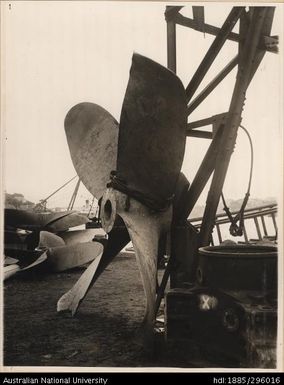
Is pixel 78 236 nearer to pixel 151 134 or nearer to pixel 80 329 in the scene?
pixel 80 329

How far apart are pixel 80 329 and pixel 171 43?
9.82 ft

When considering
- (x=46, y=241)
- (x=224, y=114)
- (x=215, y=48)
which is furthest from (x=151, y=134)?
(x=46, y=241)

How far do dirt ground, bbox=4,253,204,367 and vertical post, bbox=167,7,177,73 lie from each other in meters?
2.64

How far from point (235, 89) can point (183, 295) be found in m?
1.74

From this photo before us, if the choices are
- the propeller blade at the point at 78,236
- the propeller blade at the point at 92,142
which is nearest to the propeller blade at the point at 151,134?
the propeller blade at the point at 92,142

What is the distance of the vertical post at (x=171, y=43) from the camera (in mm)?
3809

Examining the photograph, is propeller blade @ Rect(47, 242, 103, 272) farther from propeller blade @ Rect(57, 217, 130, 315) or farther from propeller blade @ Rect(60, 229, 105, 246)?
propeller blade @ Rect(57, 217, 130, 315)

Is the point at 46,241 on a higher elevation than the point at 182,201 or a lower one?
lower

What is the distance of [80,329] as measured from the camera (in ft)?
11.4

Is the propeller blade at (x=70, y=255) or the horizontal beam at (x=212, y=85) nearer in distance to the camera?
the horizontal beam at (x=212, y=85)

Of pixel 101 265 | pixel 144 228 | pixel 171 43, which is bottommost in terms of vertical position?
pixel 101 265

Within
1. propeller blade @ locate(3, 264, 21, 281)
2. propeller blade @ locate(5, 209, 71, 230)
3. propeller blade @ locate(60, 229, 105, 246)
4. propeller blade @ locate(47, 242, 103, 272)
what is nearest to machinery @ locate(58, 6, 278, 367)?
propeller blade @ locate(3, 264, 21, 281)

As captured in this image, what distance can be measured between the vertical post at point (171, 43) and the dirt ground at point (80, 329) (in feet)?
8.66

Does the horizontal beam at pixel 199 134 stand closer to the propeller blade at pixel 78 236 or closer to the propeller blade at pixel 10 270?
the propeller blade at pixel 10 270
